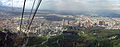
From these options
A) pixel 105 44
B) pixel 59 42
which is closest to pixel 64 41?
pixel 59 42

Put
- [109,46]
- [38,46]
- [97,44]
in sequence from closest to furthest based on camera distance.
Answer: [38,46], [109,46], [97,44]

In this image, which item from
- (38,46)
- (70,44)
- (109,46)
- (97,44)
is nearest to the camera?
(38,46)

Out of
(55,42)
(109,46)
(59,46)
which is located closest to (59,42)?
(55,42)

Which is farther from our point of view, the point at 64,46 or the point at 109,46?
the point at 64,46

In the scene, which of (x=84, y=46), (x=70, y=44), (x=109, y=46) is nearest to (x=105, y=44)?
(x=109, y=46)

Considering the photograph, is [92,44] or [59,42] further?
[59,42]

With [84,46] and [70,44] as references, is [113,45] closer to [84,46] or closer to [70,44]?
[84,46]

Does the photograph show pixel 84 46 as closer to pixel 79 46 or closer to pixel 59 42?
Result: pixel 79 46

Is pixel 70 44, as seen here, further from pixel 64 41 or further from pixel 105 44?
pixel 105 44
